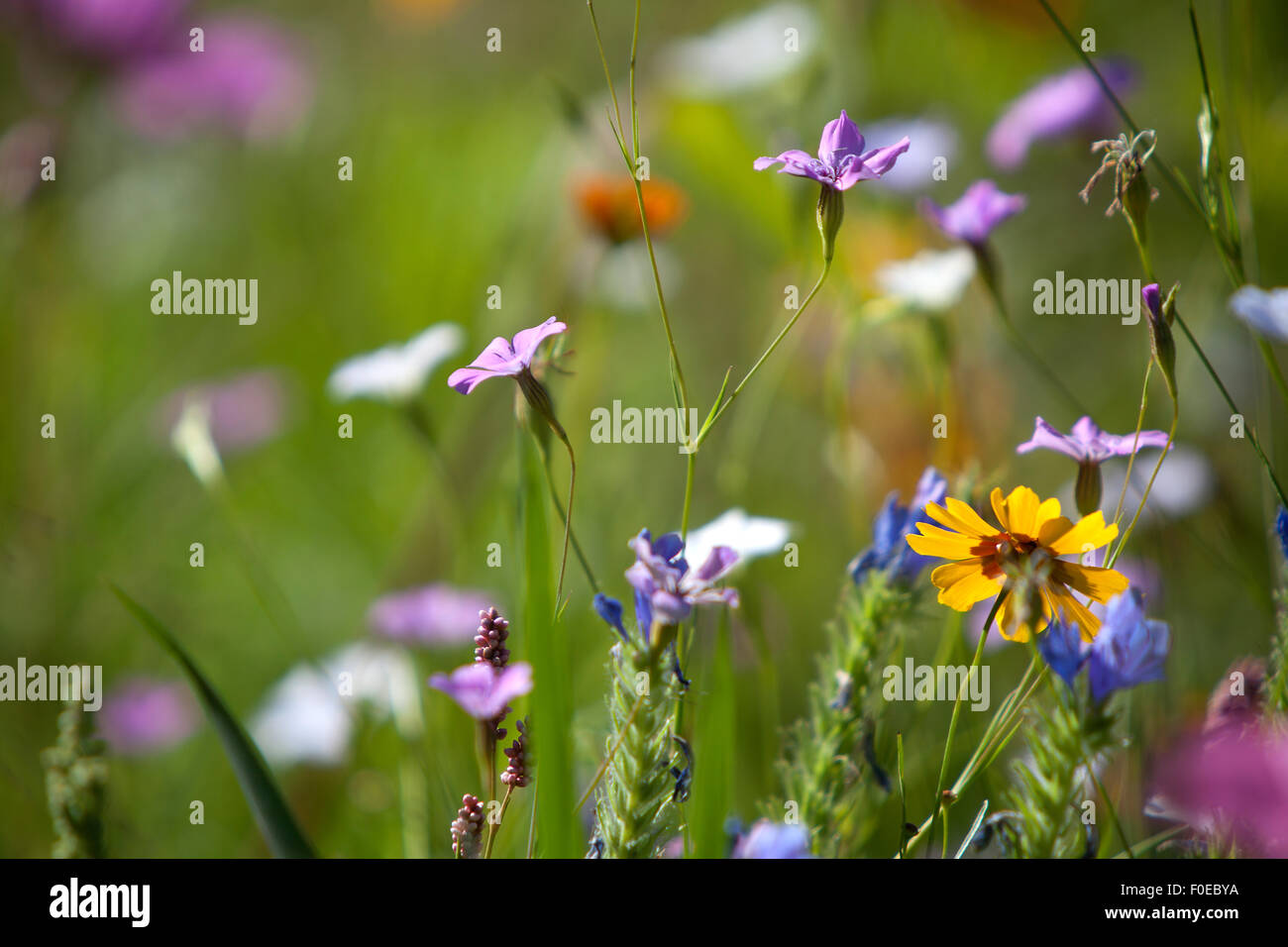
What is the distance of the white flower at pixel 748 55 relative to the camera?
2.76 feet

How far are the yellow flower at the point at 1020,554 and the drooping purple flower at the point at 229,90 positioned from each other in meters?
0.85

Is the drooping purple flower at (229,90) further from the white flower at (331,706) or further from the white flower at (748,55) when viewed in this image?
the white flower at (331,706)

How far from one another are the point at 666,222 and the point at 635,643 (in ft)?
1.44

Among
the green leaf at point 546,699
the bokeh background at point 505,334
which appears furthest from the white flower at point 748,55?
the green leaf at point 546,699

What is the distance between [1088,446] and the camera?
13.3 inches

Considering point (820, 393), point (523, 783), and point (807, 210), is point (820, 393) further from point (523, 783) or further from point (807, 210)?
point (523, 783)

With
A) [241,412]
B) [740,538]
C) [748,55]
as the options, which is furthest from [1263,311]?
[241,412]

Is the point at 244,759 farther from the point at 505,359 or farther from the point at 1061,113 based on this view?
the point at 1061,113

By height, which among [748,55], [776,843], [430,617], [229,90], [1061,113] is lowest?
[776,843]

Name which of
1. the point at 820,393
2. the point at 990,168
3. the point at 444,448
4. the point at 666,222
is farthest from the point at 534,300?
the point at 990,168

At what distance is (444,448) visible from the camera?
2.95 ft

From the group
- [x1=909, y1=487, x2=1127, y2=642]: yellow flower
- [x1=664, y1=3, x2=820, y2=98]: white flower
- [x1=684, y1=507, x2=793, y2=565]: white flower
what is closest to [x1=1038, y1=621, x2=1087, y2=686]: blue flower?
[x1=909, y1=487, x2=1127, y2=642]: yellow flower

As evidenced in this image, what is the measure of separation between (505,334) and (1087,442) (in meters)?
0.69
